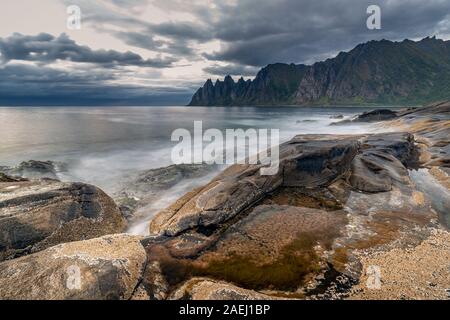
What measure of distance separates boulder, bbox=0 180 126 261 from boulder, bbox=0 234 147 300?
177cm

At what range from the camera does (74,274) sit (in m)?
7.81

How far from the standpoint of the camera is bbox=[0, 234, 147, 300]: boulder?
292 inches

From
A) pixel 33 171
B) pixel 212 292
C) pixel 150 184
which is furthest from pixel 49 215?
pixel 33 171

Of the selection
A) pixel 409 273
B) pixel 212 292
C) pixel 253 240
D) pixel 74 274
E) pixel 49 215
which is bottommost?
pixel 212 292

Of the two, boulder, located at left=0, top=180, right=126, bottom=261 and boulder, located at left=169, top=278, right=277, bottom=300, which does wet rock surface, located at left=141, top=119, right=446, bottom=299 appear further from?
boulder, located at left=0, top=180, right=126, bottom=261

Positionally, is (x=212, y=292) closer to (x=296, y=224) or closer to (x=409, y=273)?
Result: (x=296, y=224)

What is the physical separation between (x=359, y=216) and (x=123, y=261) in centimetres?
896

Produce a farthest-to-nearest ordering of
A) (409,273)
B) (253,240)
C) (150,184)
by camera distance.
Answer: (150,184), (253,240), (409,273)

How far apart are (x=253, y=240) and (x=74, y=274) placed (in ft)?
18.1

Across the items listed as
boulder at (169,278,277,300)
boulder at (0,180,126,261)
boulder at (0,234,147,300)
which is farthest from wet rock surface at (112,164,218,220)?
boulder at (169,278,277,300)

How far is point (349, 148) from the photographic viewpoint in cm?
1719

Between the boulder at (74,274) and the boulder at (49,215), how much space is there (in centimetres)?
177
